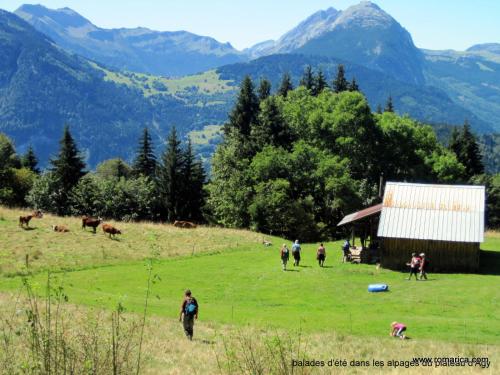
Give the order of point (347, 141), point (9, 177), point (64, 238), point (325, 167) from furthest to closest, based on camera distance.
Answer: point (9, 177) → point (347, 141) → point (325, 167) → point (64, 238)

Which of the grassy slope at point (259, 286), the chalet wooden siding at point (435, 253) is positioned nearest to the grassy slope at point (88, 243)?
the grassy slope at point (259, 286)

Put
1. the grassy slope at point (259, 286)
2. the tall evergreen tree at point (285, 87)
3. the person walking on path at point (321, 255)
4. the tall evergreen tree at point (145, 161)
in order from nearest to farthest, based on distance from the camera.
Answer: the grassy slope at point (259, 286)
the person walking on path at point (321, 255)
the tall evergreen tree at point (145, 161)
the tall evergreen tree at point (285, 87)

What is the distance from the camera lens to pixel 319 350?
20.9 meters

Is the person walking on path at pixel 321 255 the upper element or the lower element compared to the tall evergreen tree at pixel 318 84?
lower

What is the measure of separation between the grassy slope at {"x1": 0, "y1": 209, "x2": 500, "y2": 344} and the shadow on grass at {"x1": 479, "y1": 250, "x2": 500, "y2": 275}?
34 cm

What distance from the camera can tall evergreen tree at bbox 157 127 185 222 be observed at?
3265 inches

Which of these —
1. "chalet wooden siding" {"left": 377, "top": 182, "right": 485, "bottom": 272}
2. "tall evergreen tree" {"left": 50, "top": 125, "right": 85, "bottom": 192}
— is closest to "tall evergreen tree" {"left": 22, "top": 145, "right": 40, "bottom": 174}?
"tall evergreen tree" {"left": 50, "top": 125, "right": 85, "bottom": 192}

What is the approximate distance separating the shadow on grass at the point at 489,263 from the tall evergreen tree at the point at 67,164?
2217 inches

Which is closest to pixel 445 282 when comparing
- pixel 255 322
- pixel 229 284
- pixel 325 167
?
pixel 229 284

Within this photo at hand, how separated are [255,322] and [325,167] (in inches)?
1808

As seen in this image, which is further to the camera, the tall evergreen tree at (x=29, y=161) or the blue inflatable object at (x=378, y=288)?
the tall evergreen tree at (x=29, y=161)

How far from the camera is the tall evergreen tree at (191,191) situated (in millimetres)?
84250

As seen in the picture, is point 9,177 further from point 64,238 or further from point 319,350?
point 319,350

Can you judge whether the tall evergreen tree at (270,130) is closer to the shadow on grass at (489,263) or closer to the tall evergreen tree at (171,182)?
the tall evergreen tree at (171,182)
